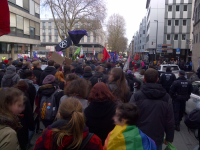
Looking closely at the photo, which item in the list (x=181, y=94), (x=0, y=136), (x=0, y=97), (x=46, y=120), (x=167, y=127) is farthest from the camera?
(x=181, y=94)

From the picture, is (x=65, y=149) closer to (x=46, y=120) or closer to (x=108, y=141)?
(x=108, y=141)

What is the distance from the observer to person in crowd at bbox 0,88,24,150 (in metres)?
1.72

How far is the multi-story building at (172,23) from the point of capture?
4214 centimetres

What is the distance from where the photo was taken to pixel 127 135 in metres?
1.82

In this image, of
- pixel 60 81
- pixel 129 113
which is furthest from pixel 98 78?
pixel 129 113

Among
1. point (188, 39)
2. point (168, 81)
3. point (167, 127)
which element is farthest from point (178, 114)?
point (188, 39)

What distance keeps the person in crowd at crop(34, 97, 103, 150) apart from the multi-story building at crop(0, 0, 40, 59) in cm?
2263

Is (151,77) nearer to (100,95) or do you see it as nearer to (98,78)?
(100,95)

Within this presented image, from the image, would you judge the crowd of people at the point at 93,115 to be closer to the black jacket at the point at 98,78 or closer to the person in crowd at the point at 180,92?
the black jacket at the point at 98,78

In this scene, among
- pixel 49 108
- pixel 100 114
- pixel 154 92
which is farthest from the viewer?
pixel 49 108

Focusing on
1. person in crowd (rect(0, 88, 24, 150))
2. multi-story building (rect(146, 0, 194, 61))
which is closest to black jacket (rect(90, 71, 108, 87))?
person in crowd (rect(0, 88, 24, 150))

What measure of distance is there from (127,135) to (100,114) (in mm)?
812

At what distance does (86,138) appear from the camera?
5.95 feet

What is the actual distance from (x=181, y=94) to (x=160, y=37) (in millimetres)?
41110
